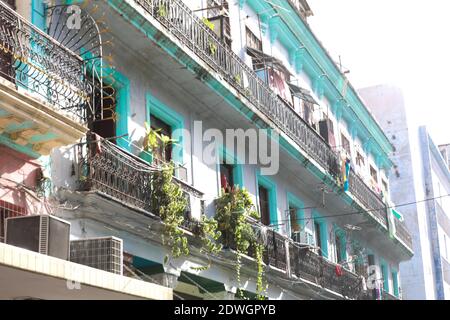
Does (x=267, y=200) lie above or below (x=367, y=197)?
below

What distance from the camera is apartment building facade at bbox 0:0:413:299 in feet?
37.4

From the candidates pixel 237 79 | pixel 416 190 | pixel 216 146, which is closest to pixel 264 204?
pixel 216 146

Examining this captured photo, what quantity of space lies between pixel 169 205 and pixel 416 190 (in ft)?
77.6

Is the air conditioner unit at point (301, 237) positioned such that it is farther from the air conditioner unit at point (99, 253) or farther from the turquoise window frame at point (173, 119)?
the air conditioner unit at point (99, 253)

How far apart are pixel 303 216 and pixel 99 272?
1141cm

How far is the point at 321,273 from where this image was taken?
740 inches

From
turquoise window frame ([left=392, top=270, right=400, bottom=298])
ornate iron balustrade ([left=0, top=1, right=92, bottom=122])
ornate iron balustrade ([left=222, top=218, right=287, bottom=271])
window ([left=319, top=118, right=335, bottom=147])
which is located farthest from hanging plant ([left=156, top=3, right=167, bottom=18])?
turquoise window frame ([left=392, top=270, right=400, bottom=298])

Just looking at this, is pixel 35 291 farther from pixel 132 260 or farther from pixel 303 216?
pixel 303 216

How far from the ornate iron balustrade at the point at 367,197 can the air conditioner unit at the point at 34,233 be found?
44.4ft

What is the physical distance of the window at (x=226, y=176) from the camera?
15.6 m

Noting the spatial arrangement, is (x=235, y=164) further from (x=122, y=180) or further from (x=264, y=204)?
(x=122, y=180)

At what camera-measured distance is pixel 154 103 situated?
44.8 feet

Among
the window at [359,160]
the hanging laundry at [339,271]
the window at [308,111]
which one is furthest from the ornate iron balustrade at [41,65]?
the window at [359,160]

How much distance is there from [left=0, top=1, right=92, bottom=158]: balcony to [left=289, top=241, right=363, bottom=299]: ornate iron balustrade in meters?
7.95
